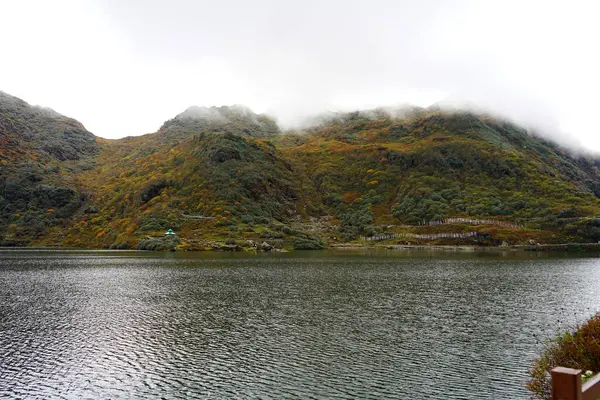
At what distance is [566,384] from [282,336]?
39872mm

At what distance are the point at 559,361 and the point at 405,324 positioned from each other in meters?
27.2

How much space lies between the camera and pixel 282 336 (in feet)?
161

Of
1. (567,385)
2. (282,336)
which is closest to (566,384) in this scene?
(567,385)

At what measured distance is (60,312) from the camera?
209 ft

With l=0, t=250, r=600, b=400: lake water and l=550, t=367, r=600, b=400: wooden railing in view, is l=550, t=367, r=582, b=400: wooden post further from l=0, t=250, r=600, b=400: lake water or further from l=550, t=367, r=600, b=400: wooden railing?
l=0, t=250, r=600, b=400: lake water

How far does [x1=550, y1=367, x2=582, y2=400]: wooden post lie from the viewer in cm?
1138

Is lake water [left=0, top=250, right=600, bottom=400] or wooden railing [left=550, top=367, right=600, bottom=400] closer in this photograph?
wooden railing [left=550, top=367, right=600, bottom=400]

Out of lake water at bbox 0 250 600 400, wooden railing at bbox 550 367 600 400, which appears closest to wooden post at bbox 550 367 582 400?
wooden railing at bbox 550 367 600 400

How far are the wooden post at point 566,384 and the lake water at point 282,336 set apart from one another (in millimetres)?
21457

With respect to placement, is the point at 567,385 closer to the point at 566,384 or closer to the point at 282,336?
the point at 566,384

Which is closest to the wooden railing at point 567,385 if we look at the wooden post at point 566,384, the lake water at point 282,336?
the wooden post at point 566,384

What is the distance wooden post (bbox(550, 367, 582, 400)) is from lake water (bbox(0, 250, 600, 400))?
21.5 m

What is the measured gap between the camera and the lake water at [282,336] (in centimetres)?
3425

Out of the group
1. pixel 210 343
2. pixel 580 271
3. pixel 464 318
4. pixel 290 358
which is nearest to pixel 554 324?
pixel 464 318
